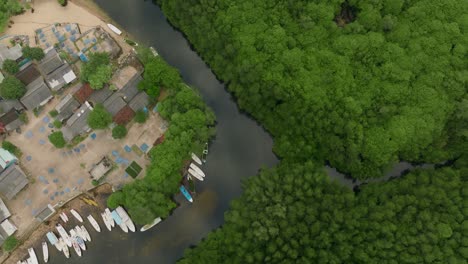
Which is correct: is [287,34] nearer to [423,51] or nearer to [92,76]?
[423,51]

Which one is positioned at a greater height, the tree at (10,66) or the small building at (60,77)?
the tree at (10,66)

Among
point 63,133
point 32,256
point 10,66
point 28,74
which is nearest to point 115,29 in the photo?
point 28,74

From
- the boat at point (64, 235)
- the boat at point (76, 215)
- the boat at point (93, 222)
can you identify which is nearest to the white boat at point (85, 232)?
the boat at point (76, 215)

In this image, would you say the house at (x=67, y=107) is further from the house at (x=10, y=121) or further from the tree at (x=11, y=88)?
the house at (x=10, y=121)

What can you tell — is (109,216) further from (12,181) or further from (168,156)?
(12,181)

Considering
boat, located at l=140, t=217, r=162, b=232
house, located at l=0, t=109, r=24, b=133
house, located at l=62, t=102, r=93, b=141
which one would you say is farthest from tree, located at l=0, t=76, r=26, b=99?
boat, located at l=140, t=217, r=162, b=232

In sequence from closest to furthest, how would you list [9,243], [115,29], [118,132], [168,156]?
[168,156]
[9,243]
[118,132]
[115,29]
